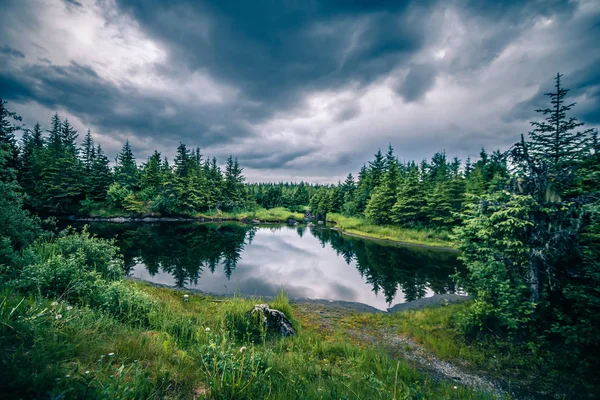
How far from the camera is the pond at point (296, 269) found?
533 inches

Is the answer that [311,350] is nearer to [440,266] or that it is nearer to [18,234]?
[18,234]

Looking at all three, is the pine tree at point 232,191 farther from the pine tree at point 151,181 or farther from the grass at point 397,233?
the grass at point 397,233

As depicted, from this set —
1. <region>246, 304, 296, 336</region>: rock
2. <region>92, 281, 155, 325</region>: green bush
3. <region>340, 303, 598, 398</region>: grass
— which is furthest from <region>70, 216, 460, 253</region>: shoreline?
<region>92, 281, 155, 325</region>: green bush

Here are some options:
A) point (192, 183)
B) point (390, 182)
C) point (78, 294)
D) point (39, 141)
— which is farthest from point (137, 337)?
point (39, 141)

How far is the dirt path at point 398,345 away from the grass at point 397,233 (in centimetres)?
1688

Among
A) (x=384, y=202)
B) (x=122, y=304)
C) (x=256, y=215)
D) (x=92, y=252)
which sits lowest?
(x=122, y=304)

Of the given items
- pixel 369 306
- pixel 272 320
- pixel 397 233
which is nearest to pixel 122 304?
pixel 272 320

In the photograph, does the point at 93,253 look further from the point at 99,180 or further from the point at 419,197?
the point at 99,180

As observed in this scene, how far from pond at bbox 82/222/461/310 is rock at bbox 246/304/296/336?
370 cm

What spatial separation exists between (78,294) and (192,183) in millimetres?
46933

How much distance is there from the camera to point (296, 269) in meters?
18.6

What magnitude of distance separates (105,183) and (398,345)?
193 ft

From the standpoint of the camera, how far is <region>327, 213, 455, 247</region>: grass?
Result: 1062 inches

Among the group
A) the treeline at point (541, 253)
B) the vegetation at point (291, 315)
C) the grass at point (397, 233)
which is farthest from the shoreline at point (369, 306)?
the grass at point (397, 233)
